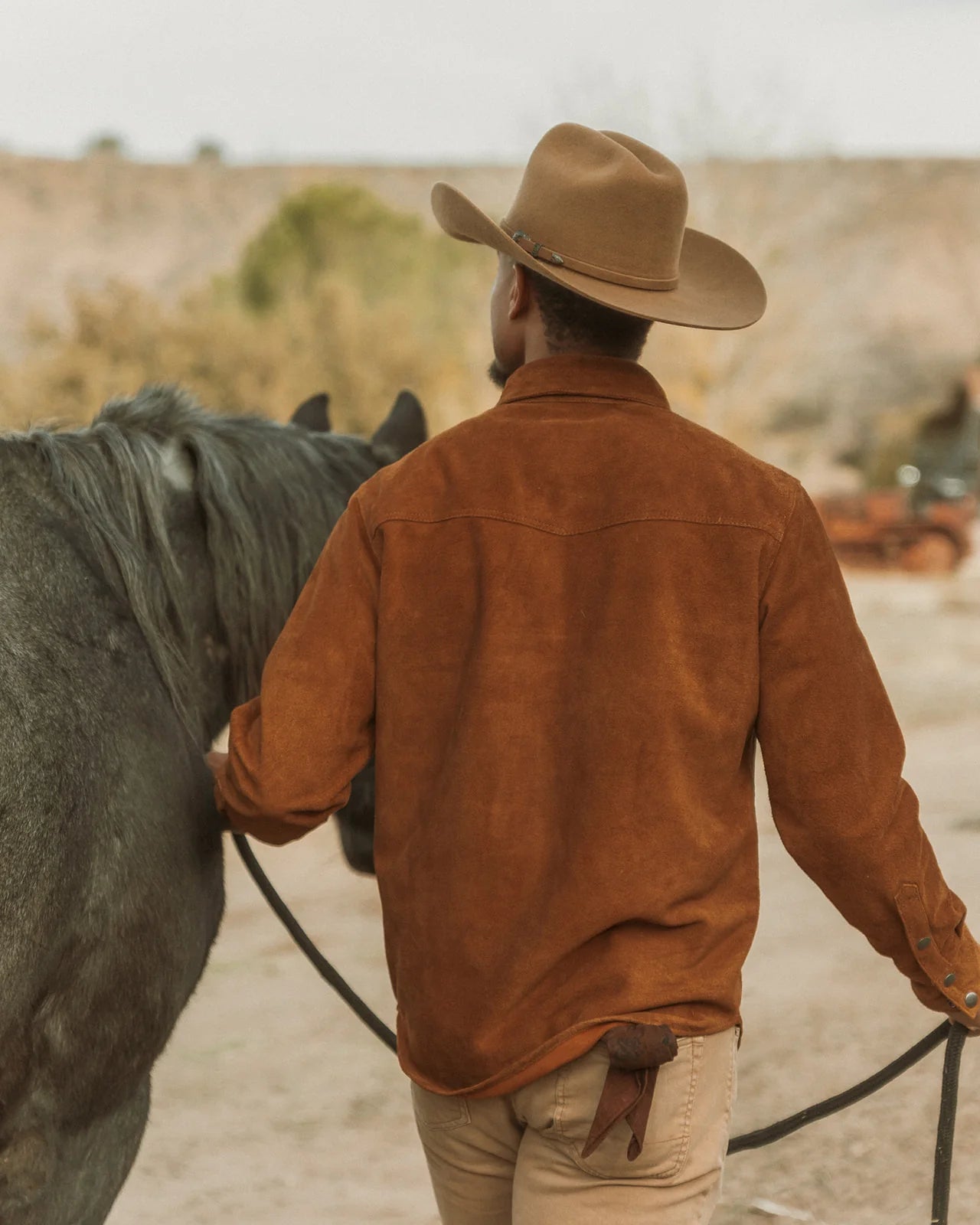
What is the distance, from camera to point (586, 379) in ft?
5.67

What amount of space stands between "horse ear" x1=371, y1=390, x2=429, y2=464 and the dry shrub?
10.7m

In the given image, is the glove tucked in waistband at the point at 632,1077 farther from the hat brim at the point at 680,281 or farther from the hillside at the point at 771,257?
the hillside at the point at 771,257

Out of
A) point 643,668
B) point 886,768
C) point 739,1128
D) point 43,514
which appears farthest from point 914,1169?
point 43,514

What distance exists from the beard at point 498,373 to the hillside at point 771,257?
665 inches

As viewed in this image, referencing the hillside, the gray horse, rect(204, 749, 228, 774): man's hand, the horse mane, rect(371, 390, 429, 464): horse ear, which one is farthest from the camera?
the hillside

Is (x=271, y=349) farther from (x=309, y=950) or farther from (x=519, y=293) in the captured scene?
(x=519, y=293)

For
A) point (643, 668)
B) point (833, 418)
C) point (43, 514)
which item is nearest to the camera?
point (643, 668)

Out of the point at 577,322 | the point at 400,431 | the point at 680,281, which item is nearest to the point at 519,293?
the point at 577,322

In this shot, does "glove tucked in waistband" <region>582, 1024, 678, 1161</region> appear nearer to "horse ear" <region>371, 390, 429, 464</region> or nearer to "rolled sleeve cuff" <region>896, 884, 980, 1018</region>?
"rolled sleeve cuff" <region>896, 884, 980, 1018</region>

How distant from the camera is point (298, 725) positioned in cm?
176

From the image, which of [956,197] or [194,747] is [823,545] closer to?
[194,747]

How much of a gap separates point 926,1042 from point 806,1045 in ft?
7.78

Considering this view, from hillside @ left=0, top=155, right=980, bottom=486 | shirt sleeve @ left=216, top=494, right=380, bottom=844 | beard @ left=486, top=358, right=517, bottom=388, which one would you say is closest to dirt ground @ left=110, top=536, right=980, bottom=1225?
shirt sleeve @ left=216, top=494, right=380, bottom=844

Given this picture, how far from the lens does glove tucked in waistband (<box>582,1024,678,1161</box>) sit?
156 centimetres
